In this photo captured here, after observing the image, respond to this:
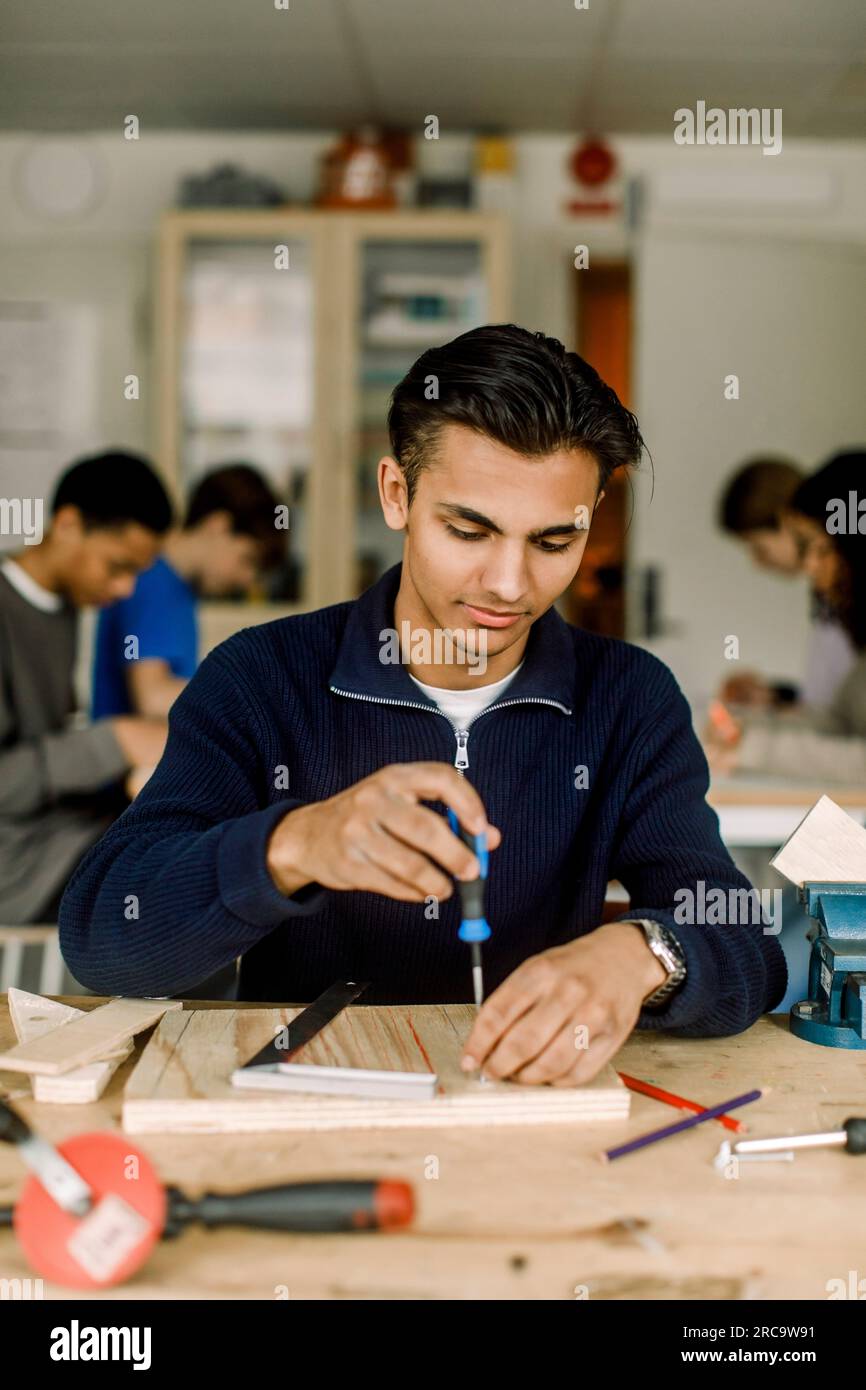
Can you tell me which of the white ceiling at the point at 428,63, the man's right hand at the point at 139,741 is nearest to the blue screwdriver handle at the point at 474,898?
the man's right hand at the point at 139,741

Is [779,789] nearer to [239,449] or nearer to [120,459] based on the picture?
[120,459]

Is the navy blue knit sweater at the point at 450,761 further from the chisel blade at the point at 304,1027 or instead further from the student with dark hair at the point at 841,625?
the student with dark hair at the point at 841,625

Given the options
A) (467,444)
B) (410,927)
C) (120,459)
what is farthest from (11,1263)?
(120,459)

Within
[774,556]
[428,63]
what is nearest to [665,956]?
[774,556]

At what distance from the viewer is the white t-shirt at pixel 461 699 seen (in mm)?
1460

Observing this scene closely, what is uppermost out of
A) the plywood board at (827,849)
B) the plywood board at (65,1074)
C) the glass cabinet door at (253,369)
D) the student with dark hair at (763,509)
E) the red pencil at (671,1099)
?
the glass cabinet door at (253,369)

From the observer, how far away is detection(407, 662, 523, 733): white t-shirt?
1.46m

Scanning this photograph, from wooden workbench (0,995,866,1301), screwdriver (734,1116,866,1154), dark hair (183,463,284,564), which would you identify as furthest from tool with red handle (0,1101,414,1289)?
dark hair (183,463,284,564)

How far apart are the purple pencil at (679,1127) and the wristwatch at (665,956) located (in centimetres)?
12

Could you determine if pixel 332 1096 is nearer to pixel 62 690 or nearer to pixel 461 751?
pixel 461 751

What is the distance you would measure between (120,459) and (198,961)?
6.53 ft

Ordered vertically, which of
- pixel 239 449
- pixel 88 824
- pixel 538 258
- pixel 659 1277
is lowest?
pixel 88 824

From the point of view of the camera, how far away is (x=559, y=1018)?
994 mm

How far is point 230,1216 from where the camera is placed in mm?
777
